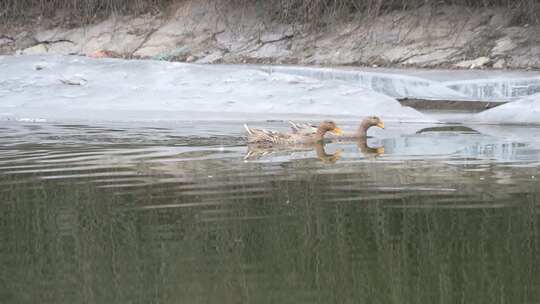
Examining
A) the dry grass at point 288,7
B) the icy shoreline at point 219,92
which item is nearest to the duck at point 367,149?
the icy shoreline at point 219,92

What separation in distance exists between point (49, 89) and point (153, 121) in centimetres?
316

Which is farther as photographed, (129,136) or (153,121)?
(153,121)

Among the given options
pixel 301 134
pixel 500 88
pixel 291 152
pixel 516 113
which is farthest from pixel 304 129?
pixel 500 88

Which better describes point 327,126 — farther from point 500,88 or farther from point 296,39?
point 296,39

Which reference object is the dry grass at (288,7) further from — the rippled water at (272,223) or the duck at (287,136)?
the rippled water at (272,223)

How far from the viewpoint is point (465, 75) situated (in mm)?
18234

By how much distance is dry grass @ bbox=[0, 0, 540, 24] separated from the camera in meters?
20.6

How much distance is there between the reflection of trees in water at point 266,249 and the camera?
22.7 ft

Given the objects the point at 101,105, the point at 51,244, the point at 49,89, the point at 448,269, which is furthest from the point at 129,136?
the point at 448,269

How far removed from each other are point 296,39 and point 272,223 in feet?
44.1

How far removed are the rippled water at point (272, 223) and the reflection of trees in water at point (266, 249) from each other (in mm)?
15

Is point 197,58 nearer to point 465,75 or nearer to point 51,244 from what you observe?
point 465,75

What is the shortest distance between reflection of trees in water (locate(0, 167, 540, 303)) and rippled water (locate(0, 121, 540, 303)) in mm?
15

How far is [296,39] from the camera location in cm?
2197
